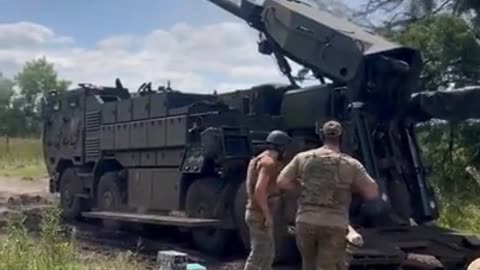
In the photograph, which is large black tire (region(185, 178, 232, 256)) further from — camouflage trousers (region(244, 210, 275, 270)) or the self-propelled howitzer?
camouflage trousers (region(244, 210, 275, 270))

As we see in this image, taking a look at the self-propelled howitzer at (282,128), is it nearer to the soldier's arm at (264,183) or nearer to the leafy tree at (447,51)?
the soldier's arm at (264,183)

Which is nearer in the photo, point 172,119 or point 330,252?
point 330,252

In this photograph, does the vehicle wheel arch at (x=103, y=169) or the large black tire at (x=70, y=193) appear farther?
the large black tire at (x=70, y=193)

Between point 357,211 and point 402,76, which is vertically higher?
point 402,76

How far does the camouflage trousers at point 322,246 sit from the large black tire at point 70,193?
10879 millimetres

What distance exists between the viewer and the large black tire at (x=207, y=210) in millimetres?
13594

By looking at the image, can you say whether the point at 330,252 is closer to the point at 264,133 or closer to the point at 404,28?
the point at 264,133

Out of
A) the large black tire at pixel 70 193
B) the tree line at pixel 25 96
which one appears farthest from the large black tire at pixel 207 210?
the tree line at pixel 25 96

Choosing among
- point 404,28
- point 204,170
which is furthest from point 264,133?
point 404,28

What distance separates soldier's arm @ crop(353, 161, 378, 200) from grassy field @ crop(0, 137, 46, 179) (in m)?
24.6

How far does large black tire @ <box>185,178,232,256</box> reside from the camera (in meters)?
13.6

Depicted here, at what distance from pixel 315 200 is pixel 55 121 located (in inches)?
488

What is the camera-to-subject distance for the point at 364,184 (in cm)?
791

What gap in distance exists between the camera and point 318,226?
7973 mm
